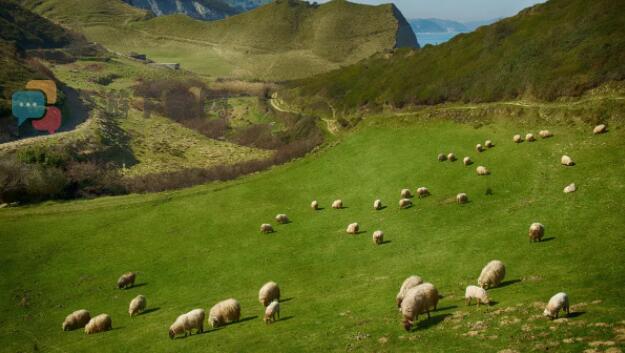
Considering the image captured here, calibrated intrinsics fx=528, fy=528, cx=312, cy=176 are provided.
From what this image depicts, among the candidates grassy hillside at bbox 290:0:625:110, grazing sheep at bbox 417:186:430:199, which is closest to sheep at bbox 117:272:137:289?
grazing sheep at bbox 417:186:430:199

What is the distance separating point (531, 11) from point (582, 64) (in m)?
30.2

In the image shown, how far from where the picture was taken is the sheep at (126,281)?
138 feet

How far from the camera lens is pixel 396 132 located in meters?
75.6

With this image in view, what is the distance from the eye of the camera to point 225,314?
101 ft

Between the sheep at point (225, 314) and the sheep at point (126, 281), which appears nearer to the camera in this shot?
the sheep at point (225, 314)

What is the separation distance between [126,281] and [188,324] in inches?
573

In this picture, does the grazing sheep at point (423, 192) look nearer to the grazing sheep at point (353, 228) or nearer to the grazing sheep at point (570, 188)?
the grazing sheep at point (353, 228)

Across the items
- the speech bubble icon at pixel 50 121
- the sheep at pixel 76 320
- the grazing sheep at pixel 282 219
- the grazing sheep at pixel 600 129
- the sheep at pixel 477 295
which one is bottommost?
the sheep at pixel 76 320

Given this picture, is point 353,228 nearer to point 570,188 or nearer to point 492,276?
point 570,188

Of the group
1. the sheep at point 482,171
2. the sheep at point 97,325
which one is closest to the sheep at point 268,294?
the sheep at point 97,325

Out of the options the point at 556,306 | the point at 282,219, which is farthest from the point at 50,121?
the point at 556,306

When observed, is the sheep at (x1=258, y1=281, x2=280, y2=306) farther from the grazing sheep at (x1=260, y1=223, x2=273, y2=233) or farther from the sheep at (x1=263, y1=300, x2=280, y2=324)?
the grazing sheep at (x1=260, y1=223, x2=273, y2=233)

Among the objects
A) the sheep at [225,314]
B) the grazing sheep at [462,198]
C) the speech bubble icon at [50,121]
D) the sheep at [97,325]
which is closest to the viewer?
the sheep at [225,314]

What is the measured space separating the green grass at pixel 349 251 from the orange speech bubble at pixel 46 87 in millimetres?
76753
